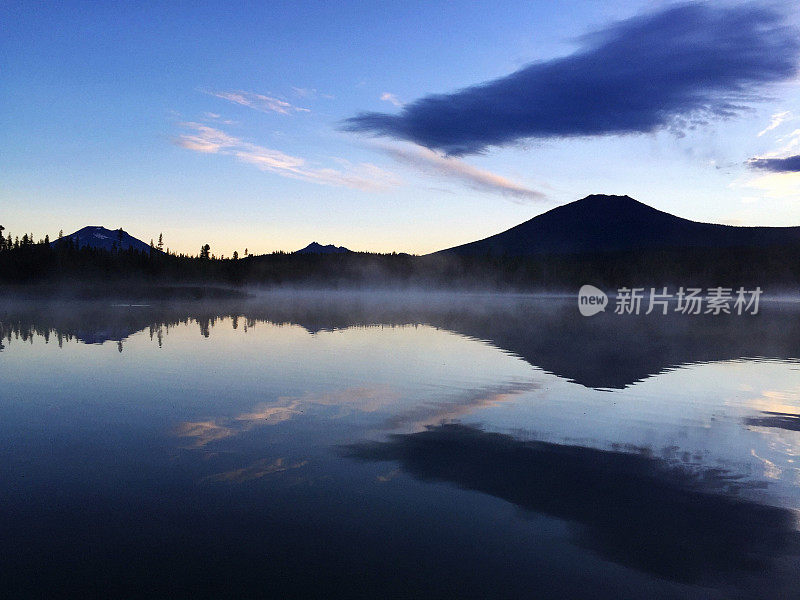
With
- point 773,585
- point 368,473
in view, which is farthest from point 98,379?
point 773,585

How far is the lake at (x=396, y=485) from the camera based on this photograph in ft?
25.6

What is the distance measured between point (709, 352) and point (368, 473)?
29.5 meters

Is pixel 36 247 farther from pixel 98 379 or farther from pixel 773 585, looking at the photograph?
pixel 773 585

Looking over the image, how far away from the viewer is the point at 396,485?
36.0 feet

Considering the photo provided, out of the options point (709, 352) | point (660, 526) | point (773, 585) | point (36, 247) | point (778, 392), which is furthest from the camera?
point (36, 247)

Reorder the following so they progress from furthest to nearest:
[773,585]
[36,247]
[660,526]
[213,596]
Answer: [36,247], [660,526], [773,585], [213,596]

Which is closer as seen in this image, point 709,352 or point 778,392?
point 778,392

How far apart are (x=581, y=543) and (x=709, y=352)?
2963cm

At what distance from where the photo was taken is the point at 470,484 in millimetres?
11141

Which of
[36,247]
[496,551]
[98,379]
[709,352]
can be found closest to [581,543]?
[496,551]

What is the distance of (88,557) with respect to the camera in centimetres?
805

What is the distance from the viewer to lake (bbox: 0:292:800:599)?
7.79 meters

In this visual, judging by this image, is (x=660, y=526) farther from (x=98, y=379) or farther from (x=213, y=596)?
(x=98, y=379)

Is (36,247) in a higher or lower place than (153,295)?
higher
